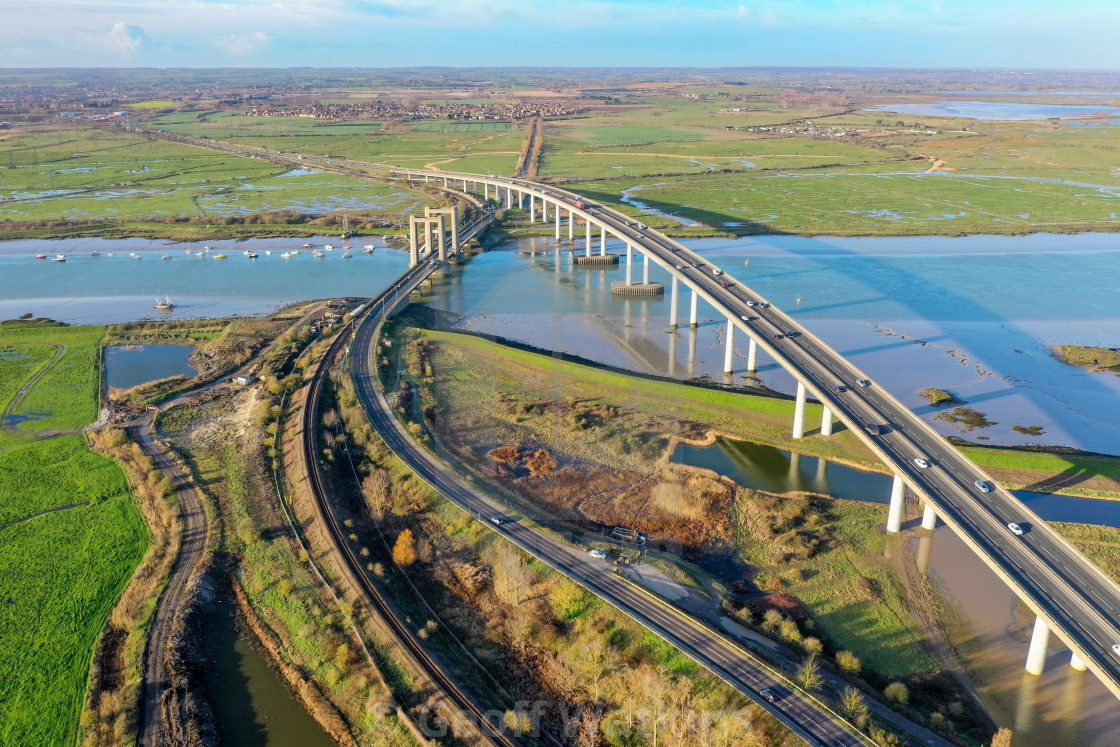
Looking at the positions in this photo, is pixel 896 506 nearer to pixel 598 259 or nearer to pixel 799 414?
pixel 799 414

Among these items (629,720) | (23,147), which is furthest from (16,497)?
(23,147)

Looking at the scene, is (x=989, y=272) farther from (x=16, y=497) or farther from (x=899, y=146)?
(x=899, y=146)

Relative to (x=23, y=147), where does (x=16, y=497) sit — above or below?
below

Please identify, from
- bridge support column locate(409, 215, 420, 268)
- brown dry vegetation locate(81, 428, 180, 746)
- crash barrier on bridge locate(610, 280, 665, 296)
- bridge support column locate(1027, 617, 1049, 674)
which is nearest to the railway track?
brown dry vegetation locate(81, 428, 180, 746)

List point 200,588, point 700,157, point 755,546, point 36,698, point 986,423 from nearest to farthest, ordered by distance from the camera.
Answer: point 36,698
point 200,588
point 755,546
point 986,423
point 700,157

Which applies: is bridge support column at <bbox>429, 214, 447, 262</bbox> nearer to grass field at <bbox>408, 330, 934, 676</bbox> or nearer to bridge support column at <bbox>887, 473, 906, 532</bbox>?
grass field at <bbox>408, 330, 934, 676</bbox>

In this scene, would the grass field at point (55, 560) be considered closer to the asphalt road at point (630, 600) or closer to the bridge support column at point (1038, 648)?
the asphalt road at point (630, 600)

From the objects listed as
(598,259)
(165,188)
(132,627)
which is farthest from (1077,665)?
(165,188)
